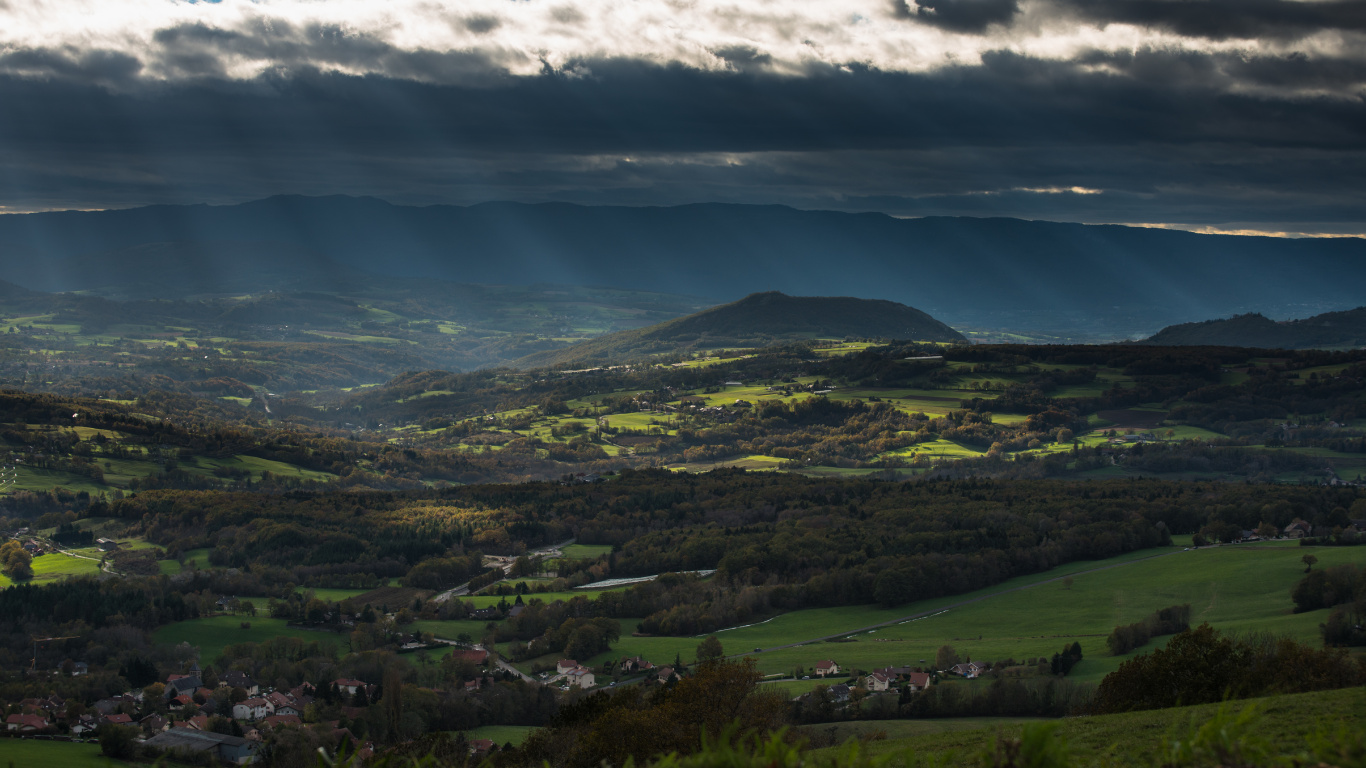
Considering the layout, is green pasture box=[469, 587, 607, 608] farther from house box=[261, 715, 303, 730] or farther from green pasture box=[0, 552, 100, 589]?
green pasture box=[0, 552, 100, 589]

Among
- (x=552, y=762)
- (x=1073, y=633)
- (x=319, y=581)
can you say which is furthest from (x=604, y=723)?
(x=319, y=581)

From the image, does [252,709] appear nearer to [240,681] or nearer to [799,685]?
[240,681]

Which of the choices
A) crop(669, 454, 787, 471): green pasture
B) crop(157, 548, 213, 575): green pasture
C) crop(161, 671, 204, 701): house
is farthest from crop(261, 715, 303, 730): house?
crop(669, 454, 787, 471): green pasture

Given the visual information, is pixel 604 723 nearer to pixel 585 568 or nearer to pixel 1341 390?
pixel 585 568

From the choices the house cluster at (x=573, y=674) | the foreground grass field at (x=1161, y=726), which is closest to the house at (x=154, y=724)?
the house cluster at (x=573, y=674)

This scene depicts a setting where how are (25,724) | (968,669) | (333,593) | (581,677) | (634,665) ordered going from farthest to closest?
(333,593), (634,665), (581,677), (968,669), (25,724)

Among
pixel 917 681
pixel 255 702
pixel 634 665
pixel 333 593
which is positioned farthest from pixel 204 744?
pixel 333 593
